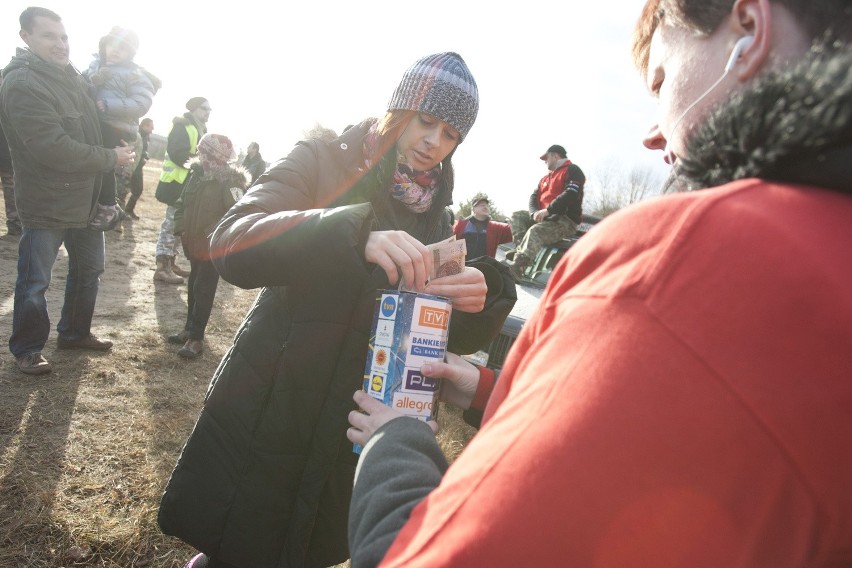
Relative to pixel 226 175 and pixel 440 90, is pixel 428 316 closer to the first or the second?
pixel 440 90

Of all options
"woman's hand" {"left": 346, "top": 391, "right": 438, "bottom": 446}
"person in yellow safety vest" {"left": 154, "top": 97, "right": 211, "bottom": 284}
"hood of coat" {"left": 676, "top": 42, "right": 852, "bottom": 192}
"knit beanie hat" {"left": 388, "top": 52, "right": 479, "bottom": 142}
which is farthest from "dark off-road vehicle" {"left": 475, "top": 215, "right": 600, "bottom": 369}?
"person in yellow safety vest" {"left": 154, "top": 97, "right": 211, "bottom": 284}

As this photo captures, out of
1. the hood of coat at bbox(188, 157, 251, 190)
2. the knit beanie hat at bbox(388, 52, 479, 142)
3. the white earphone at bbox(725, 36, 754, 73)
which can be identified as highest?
the white earphone at bbox(725, 36, 754, 73)

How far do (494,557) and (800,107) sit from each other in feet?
1.88

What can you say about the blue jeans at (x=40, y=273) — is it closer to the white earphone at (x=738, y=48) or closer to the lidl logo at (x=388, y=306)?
the lidl logo at (x=388, y=306)

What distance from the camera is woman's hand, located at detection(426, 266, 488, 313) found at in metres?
1.32

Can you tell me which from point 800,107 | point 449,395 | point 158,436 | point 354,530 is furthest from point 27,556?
point 800,107

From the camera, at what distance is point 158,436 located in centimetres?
357

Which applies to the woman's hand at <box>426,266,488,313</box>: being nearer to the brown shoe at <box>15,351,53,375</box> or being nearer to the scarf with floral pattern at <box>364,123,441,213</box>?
the scarf with floral pattern at <box>364,123,441,213</box>

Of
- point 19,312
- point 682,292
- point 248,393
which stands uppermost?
point 682,292

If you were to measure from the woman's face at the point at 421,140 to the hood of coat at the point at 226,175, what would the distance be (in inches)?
143

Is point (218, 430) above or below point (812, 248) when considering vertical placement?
below

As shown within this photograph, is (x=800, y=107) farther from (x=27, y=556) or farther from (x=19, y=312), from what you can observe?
(x=19, y=312)

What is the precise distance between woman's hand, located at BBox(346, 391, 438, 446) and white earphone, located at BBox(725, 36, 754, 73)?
794mm

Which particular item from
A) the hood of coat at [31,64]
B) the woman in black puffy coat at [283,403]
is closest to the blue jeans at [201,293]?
the hood of coat at [31,64]
